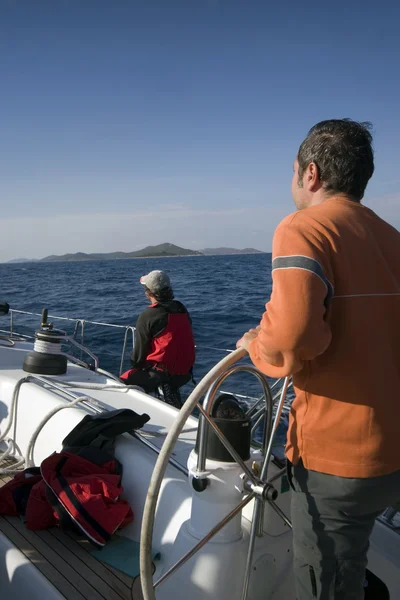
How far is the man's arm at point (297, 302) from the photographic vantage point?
115 centimetres

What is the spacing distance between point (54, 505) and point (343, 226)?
1705 millimetres

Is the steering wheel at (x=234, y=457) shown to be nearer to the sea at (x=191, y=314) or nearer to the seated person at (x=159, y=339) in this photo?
the seated person at (x=159, y=339)

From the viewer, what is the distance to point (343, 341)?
1239 mm

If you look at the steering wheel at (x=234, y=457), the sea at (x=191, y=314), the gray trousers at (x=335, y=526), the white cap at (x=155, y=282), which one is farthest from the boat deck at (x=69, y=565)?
the sea at (x=191, y=314)

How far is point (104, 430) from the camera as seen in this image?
2514 millimetres

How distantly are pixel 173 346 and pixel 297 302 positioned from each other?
3131 mm

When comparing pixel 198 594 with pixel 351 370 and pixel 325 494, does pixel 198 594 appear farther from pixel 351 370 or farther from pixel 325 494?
pixel 351 370

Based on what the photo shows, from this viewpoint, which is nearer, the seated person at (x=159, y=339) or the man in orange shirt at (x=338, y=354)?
the man in orange shirt at (x=338, y=354)

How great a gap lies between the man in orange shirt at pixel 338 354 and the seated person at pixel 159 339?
2829 millimetres

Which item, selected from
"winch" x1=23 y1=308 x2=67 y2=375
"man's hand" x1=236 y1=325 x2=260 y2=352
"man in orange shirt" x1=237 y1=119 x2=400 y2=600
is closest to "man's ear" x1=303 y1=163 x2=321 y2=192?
"man in orange shirt" x1=237 y1=119 x2=400 y2=600

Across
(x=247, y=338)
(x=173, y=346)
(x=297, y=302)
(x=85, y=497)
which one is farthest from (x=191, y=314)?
(x=297, y=302)

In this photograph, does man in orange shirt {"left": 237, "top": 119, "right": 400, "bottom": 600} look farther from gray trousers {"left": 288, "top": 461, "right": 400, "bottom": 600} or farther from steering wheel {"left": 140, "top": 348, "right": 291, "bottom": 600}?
steering wheel {"left": 140, "top": 348, "right": 291, "bottom": 600}

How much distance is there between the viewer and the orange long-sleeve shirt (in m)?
1.19

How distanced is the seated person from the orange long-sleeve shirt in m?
2.89
